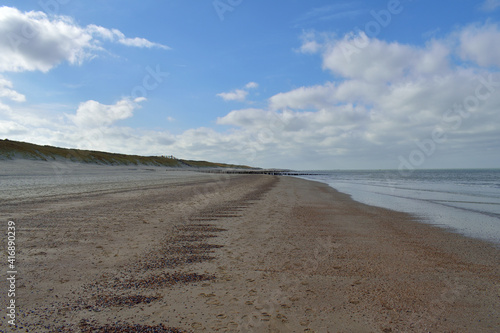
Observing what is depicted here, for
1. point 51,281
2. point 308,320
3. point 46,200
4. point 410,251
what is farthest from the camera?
point 46,200

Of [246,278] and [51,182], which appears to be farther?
[51,182]

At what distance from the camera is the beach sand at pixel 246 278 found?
410 cm

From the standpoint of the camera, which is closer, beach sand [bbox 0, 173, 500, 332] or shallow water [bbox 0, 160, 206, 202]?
beach sand [bbox 0, 173, 500, 332]

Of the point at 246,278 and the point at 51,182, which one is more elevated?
the point at 51,182

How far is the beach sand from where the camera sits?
4.10m

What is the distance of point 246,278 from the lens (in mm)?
5637

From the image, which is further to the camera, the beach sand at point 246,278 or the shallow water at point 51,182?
the shallow water at point 51,182

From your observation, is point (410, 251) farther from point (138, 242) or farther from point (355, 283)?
point (138, 242)

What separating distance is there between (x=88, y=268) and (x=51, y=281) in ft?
2.58

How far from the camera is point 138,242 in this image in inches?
313

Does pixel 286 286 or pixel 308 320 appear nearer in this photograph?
pixel 308 320

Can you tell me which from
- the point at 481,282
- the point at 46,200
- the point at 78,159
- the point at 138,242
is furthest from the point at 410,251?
the point at 78,159

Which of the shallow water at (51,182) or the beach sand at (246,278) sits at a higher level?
the shallow water at (51,182)

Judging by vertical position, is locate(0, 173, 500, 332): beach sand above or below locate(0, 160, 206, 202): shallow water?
below
